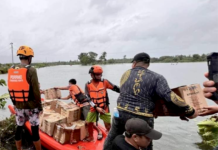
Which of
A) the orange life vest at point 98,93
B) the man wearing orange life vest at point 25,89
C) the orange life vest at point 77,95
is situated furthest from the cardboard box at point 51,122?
the man wearing orange life vest at point 25,89

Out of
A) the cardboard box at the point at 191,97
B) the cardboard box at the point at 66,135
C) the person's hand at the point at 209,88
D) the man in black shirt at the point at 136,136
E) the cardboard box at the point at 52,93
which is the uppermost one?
the person's hand at the point at 209,88

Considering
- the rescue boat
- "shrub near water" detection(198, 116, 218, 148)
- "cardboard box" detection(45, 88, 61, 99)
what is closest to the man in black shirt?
the rescue boat

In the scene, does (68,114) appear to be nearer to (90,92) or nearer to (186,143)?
(90,92)

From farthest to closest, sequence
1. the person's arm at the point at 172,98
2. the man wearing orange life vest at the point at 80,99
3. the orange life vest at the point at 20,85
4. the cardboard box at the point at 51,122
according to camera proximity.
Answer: the man wearing orange life vest at the point at 80,99 < the cardboard box at the point at 51,122 < the orange life vest at the point at 20,85 < the person's arm at the point at 172,98

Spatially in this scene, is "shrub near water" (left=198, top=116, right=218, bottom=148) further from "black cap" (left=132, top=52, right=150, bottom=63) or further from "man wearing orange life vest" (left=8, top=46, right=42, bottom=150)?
"man wearing orange life vest" (left=8, top=46, right=42, bottom=150)

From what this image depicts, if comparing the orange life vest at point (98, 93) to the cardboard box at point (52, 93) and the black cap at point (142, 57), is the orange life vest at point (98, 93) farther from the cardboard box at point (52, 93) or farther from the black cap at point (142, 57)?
the cardboard box at point (52, 93)

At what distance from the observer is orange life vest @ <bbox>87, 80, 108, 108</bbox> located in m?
5.33

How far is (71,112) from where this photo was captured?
564 centimetres

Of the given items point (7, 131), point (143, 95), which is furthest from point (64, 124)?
point (143, 95)

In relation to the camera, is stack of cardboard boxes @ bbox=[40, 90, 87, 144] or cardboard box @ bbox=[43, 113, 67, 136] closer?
stack of cardboard boxes @ bbox=[40, 90, 87, 144]

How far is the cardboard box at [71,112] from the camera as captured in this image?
5.64m

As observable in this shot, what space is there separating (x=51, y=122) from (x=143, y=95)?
315 cm

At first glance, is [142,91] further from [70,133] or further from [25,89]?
[70,133]

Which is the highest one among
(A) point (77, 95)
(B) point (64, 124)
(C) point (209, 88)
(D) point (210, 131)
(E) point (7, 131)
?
(C) point (209, 88)
